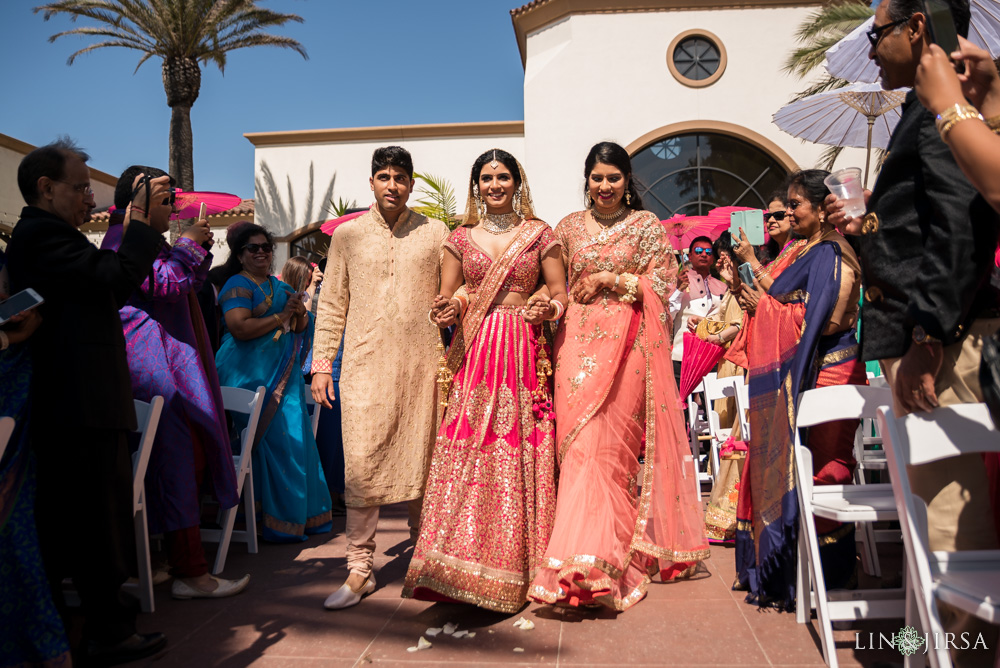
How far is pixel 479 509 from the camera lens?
2.98 metres

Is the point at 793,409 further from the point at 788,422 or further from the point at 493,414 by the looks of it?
the point at 493,414

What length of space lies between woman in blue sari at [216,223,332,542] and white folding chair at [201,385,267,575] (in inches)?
7.3

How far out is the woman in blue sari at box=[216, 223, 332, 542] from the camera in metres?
4.31

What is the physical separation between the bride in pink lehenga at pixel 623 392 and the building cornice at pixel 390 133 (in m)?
11.5

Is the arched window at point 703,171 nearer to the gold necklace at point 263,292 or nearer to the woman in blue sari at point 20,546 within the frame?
the gold necklace at point 263,292

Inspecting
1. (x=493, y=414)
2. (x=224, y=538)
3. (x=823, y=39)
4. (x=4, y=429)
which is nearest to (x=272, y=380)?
(x=224, y=538)

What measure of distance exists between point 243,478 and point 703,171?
11.6 meters

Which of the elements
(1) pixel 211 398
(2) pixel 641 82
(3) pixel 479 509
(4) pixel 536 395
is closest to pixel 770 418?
(4) pixel 536 395

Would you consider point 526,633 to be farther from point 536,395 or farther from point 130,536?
point 130,536

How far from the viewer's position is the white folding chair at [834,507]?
2.41 meters

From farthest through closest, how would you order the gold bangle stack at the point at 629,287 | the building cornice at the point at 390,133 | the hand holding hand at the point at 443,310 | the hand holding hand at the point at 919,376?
the building cornice at the point at 390,133 < the gold bangle stack at the point at 629,287 < the hand holding hand at the point at 443,310 < the hand holding hand at the point at 919,376

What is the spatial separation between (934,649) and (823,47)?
1315 cm

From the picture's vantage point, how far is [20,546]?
2311 millimetres

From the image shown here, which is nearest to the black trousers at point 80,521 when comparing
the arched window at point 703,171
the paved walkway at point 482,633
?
the paved walkway at point 482,633
